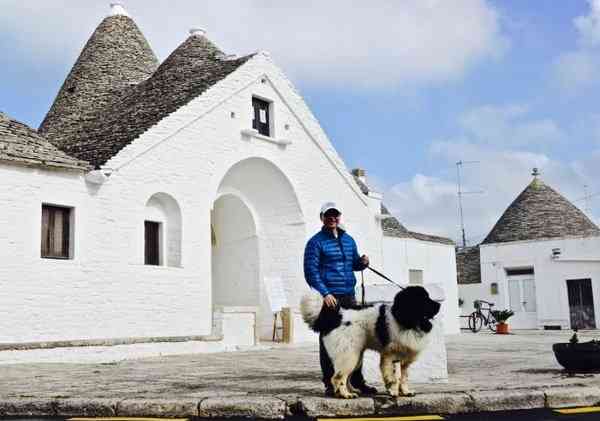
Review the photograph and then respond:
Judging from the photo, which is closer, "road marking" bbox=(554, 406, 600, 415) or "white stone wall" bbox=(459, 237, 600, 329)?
"road marking" bbox=(554, 406, 600, 415)

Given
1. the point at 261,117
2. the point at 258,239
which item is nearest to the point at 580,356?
the point at 261,117

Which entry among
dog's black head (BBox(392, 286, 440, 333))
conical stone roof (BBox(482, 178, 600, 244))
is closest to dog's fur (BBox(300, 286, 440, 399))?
dog's black head (BBox(392, 286, 440, 333))

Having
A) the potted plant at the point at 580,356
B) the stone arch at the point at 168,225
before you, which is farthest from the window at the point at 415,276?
the potted plant at the point at 580,356

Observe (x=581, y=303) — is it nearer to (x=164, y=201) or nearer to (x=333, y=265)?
(x=164, y=201)

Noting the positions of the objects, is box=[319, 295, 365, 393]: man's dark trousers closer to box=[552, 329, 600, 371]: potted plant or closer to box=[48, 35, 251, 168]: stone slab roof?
box=[552, 329, 600, 371]: potted plant

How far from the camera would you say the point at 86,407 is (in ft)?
21.4

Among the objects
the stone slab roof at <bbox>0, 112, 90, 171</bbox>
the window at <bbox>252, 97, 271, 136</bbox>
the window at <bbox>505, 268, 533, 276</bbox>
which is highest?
the window at <bbox>252, 97, 271, 136</bbox>

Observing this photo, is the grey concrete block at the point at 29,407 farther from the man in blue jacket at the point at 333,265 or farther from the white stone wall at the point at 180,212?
the white stone wall at the point at 180,212

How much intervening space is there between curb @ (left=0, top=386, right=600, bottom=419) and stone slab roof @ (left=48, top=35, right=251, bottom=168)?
783 centimetres

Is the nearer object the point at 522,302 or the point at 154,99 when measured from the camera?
the point at 154,99

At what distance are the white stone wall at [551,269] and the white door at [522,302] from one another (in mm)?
170

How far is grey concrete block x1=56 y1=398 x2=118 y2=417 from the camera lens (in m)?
6.43

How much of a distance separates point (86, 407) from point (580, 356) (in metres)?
5.81

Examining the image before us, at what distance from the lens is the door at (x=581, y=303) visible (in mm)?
27900
